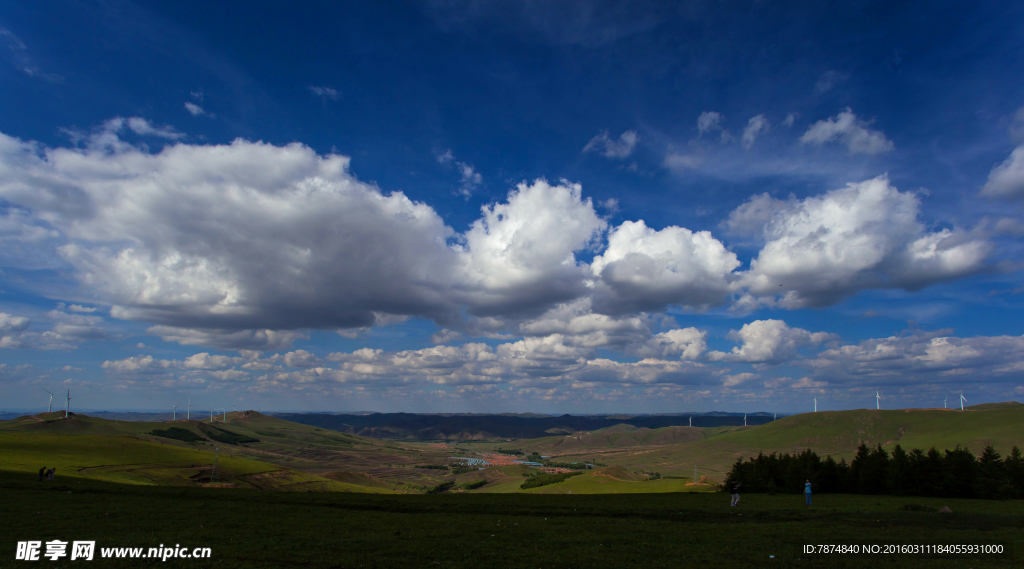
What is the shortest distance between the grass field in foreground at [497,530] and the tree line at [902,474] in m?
8.28

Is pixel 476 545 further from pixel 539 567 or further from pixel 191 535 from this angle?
pixel 191 535

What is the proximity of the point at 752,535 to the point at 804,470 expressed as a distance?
152 ft

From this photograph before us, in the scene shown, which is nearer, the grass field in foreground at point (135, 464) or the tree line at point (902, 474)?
the tree line at point (902, 474)

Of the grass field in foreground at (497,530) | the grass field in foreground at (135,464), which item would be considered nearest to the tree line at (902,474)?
the grass field in foreground at (497,530)

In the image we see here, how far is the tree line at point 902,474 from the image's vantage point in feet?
182

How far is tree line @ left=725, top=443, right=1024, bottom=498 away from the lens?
5534 centimetres

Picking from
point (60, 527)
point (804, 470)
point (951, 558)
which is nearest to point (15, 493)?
point (60, 527)

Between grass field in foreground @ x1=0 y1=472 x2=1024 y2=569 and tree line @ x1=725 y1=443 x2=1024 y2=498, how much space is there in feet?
27.2

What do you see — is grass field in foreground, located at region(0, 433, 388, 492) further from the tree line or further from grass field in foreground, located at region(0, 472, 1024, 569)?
the tree line

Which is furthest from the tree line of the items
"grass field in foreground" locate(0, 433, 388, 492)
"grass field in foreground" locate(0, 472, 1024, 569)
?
"grass field in foreground" locate(0, 433, 388, 492)

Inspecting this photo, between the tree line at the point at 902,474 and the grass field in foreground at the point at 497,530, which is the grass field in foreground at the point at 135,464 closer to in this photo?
the grass field in foreground at the point at 497,530

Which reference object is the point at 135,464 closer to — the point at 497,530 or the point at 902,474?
the point at 497,530

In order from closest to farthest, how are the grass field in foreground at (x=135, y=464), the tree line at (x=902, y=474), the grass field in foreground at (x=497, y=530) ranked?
the grass field in foreground at (x=497, y=530), the tree line at (x=902, y=474), the grass field in foreground at (x=135, y=464)

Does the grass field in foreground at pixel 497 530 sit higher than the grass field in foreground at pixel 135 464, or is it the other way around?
the grass field in foreground at pixel 497 530
